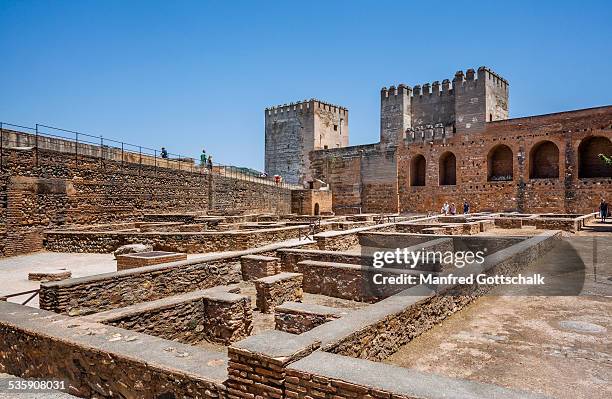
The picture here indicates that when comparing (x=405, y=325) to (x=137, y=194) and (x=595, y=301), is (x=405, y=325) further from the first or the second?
(x=137, y=194)

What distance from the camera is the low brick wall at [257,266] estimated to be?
8.87m

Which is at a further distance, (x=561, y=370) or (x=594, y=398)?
(x=561, y=370)

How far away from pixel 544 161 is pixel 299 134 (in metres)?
17.7

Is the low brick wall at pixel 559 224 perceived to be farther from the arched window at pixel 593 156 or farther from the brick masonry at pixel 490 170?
the arched window at pixel 593 156

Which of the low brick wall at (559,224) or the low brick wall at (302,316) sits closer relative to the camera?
the low brick wall at (302,316)

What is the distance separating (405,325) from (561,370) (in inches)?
55.9

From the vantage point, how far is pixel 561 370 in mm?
3678

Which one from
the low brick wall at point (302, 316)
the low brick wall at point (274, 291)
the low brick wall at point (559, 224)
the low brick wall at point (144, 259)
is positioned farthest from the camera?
the low brick wall at point (559, 224)

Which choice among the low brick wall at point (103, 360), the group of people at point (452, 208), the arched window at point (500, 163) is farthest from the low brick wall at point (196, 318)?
the arched window at point (500, 163)

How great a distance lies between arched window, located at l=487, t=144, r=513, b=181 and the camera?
25859 millimetres

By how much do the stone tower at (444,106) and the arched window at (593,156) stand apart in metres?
5.35

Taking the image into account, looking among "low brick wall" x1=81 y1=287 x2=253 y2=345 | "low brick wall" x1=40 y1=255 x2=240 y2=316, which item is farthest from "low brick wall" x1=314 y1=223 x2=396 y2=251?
"low brick wall" x1=81 y1=287 x2=253 y2=345

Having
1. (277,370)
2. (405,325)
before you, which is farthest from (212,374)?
(405,325)

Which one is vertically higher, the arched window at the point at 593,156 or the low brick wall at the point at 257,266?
the arched window at the point at 593,156
